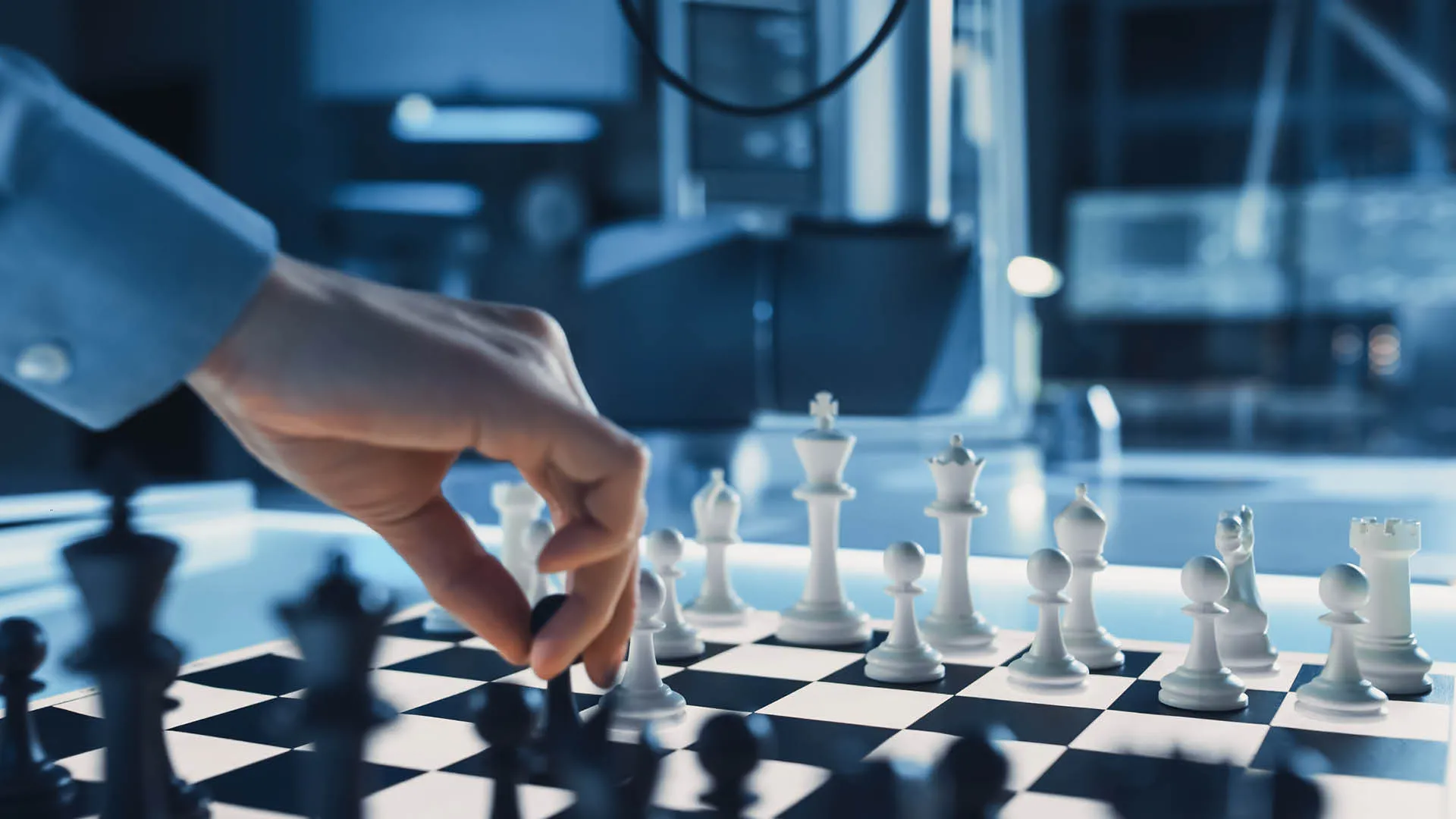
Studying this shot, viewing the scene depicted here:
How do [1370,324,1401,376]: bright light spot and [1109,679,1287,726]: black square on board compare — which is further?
[1370,324,1401,376]: bright light spot

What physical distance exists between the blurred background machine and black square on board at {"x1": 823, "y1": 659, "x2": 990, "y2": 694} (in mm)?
1597

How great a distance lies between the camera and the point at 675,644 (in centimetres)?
146

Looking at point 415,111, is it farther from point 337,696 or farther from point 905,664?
point 337,696

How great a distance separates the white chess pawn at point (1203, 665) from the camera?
1204 millimetres

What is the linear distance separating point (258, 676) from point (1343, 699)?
3.53 feet

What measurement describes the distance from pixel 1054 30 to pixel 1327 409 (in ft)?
6.73

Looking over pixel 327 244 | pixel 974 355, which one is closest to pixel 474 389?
pixel 974 355

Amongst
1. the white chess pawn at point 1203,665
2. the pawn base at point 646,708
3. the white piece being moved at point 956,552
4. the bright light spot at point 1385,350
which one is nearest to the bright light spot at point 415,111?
the white piece being moved at point 956,552

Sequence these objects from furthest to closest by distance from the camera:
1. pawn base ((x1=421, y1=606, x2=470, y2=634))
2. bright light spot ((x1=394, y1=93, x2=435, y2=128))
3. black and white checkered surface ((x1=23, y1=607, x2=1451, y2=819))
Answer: bright light spot ((x1=394, y1=93, x2=435, y2=128)), pawn base ((x1=421, y1=606, x2=470, y2=634)), black and white checkered surface ((x1=23, y1=607, x2=1451, y2=819))

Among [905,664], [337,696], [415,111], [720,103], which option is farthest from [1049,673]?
[415,111]

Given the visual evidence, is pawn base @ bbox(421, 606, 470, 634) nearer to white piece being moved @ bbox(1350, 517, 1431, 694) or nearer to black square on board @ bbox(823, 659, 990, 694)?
black square on board @ bbox(823, 659, 990, 694)

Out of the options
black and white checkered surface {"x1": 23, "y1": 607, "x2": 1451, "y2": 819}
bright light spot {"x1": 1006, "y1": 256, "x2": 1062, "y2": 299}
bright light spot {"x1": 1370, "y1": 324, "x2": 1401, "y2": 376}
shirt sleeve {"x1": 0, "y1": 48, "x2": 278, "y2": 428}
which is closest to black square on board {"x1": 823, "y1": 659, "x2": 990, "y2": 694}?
black and white checkered surface {"x1": 23, "y1": 607, "x2": 1451, "y2": 819}

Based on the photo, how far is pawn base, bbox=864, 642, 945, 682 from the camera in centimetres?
133

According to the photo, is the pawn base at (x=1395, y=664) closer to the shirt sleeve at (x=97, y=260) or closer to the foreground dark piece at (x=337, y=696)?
the foreground dark piece at (x=337, y=696)
